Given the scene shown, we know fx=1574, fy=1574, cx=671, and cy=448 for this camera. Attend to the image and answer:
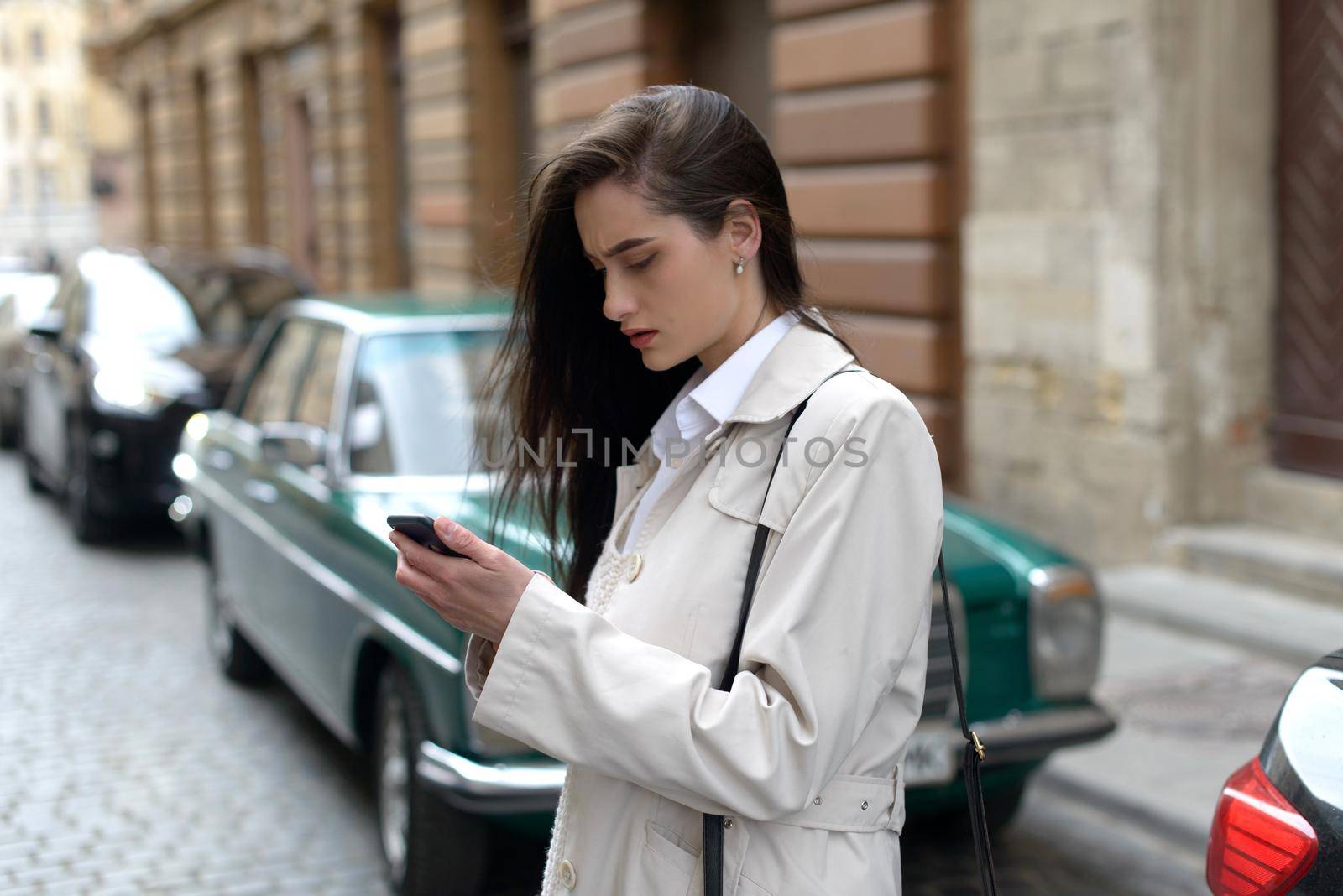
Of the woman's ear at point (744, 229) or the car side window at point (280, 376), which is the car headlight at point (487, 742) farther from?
the car side window at point (280, 376)

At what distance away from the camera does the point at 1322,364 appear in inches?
303

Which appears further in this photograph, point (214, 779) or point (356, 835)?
point (214, 779)

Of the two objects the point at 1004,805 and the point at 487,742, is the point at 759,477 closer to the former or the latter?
the point at 487,742

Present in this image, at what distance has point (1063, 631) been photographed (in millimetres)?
4488

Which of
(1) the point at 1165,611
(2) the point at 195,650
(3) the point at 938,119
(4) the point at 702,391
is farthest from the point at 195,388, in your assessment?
(4) the point at 702,391

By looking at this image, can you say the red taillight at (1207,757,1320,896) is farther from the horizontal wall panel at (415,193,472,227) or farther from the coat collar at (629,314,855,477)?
the horizontal wall panel at (415,193,472,227)

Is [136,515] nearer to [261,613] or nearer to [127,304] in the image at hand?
[127,304]

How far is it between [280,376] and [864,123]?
14.9 ft

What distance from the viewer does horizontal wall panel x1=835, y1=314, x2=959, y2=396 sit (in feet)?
30.1

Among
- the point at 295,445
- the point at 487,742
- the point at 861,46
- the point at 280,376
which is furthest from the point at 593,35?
the point at 487,742

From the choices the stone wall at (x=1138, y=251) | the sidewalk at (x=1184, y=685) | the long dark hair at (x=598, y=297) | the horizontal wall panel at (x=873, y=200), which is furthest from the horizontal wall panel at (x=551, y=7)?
the long dark hair at (x=598, y=297)

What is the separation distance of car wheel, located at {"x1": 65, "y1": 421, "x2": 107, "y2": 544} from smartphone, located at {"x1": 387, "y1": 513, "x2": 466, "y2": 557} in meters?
8.45

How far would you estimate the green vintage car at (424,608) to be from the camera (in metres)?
3.98

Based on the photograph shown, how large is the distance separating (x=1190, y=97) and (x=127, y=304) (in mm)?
6803
